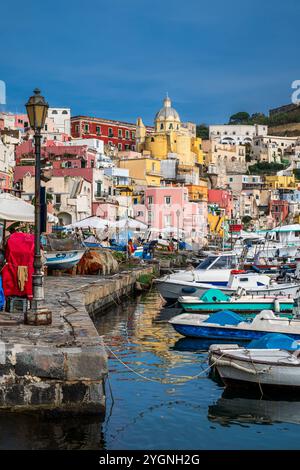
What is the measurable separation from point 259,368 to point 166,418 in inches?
90.0

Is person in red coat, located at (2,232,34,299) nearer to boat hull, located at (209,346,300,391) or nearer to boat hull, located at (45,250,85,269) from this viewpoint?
boat hull, located at (209,346,300,391)

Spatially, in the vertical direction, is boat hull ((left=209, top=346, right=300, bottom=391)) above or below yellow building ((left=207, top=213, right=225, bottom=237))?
below

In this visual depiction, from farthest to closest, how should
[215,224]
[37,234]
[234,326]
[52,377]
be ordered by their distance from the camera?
[215,224] < [234,326] < [37,234] < [52,377]

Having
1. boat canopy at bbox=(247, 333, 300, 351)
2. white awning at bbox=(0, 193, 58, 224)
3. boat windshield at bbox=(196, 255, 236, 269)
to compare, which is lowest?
boat canopy at bbox=(247, 333, 300, 351)

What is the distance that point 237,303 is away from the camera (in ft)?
69.1

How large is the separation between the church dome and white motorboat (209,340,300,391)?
11236cm

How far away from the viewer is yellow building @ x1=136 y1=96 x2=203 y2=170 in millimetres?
110125

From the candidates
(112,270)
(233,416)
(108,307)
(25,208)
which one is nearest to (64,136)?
(112,270)

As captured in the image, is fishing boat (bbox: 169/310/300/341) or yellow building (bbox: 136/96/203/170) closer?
fishing boat (bbox: 169/310/300/341)

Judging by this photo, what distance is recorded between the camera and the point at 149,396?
40.2ft

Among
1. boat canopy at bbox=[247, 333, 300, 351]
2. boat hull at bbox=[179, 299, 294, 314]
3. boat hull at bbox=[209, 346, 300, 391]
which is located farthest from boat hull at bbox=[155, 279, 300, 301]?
boat hull at bbox=[209, 346, 300, 391]

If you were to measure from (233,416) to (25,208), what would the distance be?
7603mm

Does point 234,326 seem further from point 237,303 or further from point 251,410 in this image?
point 251,410

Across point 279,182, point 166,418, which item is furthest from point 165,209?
point 166,418
